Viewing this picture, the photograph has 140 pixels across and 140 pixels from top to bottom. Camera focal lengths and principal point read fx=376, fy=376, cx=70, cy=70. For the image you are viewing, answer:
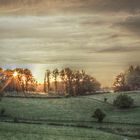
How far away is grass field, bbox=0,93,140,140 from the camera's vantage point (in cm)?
6344

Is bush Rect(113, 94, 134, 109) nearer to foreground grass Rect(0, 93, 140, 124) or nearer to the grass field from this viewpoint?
foreground grass Rect(0, 93, 140, 124)

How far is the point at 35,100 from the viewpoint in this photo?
140875mm

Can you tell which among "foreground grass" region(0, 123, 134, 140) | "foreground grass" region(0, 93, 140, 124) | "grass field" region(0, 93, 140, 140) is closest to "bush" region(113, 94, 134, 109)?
"foreground grass" region(0, 93, 140, 124)

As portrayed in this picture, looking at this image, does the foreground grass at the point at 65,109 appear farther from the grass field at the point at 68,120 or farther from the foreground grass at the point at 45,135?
the foreground grass at the point at 45,135

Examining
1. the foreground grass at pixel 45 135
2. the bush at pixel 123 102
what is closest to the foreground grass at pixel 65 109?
the bush at pixel 123 102

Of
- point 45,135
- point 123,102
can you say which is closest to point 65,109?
point 123,102

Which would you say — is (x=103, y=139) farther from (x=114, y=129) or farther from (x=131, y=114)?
Answer: (x=131, y=114)

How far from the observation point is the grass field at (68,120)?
6344cm

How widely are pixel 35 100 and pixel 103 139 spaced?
81.3 metres

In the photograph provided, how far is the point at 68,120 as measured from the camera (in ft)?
329

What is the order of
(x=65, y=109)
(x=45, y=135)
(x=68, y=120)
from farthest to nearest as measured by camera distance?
(x=65, y=109)
(x=68, y=120)
(x=45, y=135)

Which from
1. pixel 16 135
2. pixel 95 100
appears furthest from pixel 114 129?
pixel 95 100

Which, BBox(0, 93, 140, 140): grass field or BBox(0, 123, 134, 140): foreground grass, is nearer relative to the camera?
BBox(0, 123, 134, 140): foreground grass

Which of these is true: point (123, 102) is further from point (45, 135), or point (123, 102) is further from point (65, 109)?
point (45, 135)
